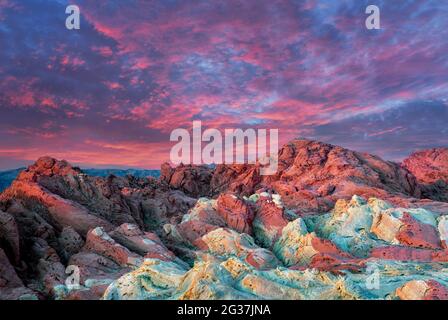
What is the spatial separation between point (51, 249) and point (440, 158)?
51.3 metres

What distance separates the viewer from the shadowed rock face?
12.3 m

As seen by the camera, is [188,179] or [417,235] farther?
[188,179]

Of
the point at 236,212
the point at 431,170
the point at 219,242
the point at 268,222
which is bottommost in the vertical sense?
the point at 219,242

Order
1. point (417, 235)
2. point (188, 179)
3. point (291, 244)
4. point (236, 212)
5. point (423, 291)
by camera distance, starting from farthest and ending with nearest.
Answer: point (188, 179), point (236, 212), point (291, 244), point (417, 235), point (423, 291)

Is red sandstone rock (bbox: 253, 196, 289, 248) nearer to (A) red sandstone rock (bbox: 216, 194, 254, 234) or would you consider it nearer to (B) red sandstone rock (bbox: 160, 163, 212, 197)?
(A) red sandstone rock (bbox: 216, 194, 254, 234)

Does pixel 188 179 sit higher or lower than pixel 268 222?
higher

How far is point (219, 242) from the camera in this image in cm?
2139

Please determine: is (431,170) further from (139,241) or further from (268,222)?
(139,241)

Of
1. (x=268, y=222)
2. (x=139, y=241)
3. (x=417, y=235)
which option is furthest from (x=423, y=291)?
(x=268, y=222)
